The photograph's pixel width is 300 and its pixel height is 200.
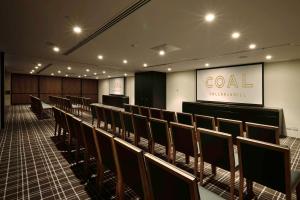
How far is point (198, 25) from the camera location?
10.5 feet

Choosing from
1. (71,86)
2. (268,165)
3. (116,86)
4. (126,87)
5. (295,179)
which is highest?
(71,86)

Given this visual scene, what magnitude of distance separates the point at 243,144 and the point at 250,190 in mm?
934

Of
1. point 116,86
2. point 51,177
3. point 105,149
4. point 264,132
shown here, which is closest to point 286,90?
point 264,132

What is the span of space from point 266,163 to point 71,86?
18.0 m

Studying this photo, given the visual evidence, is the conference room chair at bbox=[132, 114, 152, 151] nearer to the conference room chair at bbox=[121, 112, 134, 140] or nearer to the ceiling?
the conference room chair at bbox=[121, 112, 134, 140]

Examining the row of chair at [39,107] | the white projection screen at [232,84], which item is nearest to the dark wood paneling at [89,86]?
the row of chair at [39,107]

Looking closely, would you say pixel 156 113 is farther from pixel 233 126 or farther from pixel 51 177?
pixel 51 177

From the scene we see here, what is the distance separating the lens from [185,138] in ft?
8.25

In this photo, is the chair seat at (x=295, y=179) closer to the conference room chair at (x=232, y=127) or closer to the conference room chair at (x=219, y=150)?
the conference room chair at (x=219, y=150)

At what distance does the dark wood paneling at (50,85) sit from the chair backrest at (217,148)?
55.9 feet

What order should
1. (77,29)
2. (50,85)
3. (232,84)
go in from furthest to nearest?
1. (50,85)
2. (232,84)
3. (77,29)

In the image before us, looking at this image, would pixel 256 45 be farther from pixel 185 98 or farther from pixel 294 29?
pixel 185 98

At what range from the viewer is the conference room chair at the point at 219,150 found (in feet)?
6.55

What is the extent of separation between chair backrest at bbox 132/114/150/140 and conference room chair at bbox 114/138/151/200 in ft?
4.49
